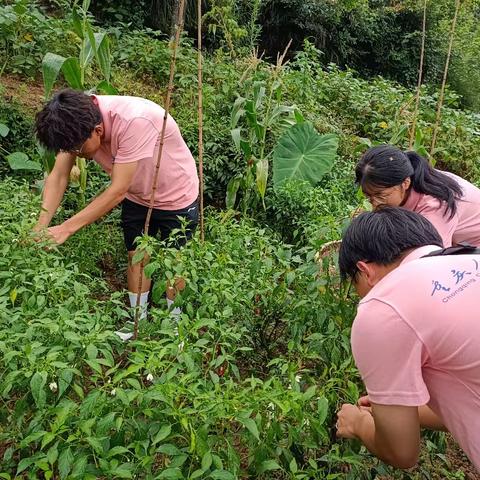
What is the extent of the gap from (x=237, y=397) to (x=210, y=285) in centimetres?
61

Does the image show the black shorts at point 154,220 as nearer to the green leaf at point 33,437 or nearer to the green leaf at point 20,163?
the green leaf at point 20,163

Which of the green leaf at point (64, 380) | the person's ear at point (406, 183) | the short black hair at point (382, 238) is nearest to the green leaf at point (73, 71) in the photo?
the person's ear at point (406, 183)

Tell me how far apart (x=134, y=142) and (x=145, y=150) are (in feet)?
0.19

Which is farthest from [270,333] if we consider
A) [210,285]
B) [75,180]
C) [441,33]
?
[441,33]

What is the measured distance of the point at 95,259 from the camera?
3.15m

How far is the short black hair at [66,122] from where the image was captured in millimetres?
2289

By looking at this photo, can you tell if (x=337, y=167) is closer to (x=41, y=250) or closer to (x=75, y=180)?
(x=75, y=180)

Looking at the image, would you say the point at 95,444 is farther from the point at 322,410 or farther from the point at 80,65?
the point at 80,65

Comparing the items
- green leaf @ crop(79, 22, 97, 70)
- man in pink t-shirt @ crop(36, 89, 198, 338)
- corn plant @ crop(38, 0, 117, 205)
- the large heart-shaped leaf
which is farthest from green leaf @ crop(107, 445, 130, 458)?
the large heart-shaped leaf

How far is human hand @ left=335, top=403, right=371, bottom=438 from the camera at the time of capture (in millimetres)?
1544

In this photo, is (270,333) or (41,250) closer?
(41,250)

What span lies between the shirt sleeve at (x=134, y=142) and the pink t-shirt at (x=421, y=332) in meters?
1.43

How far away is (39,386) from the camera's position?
4.69 ft

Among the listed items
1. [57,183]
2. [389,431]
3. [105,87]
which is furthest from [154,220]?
[389,431]
